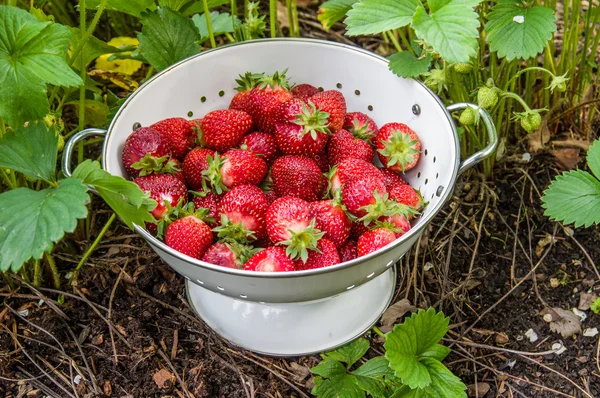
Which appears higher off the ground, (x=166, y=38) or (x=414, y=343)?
(x=166, y=38)

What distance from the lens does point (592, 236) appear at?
1.34m

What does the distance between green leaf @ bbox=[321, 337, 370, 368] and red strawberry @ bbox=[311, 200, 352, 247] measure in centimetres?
22

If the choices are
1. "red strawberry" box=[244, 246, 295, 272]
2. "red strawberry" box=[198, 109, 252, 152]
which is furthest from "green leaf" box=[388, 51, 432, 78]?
"red strawberry" box=[244, 246, 295, 272]

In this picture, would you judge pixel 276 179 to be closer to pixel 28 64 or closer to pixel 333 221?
pixel 333 221

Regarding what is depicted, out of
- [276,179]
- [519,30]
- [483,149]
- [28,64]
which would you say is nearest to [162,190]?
[276,179]

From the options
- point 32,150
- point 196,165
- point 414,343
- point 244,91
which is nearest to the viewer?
point 32,150

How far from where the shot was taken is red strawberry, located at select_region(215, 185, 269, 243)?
1.02 meters

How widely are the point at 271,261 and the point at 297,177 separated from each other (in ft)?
0.60

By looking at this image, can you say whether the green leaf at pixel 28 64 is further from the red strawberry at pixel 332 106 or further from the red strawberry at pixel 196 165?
the red strawberry at pixel 332 106

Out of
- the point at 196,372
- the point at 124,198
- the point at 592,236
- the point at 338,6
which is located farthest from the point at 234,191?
the point at 592,236

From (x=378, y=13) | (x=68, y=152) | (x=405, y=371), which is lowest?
(x=405, y=371)

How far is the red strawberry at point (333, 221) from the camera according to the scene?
103 centimetres

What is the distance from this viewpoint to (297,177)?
108 centimetres

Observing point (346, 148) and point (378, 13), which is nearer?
point (378, 13)
